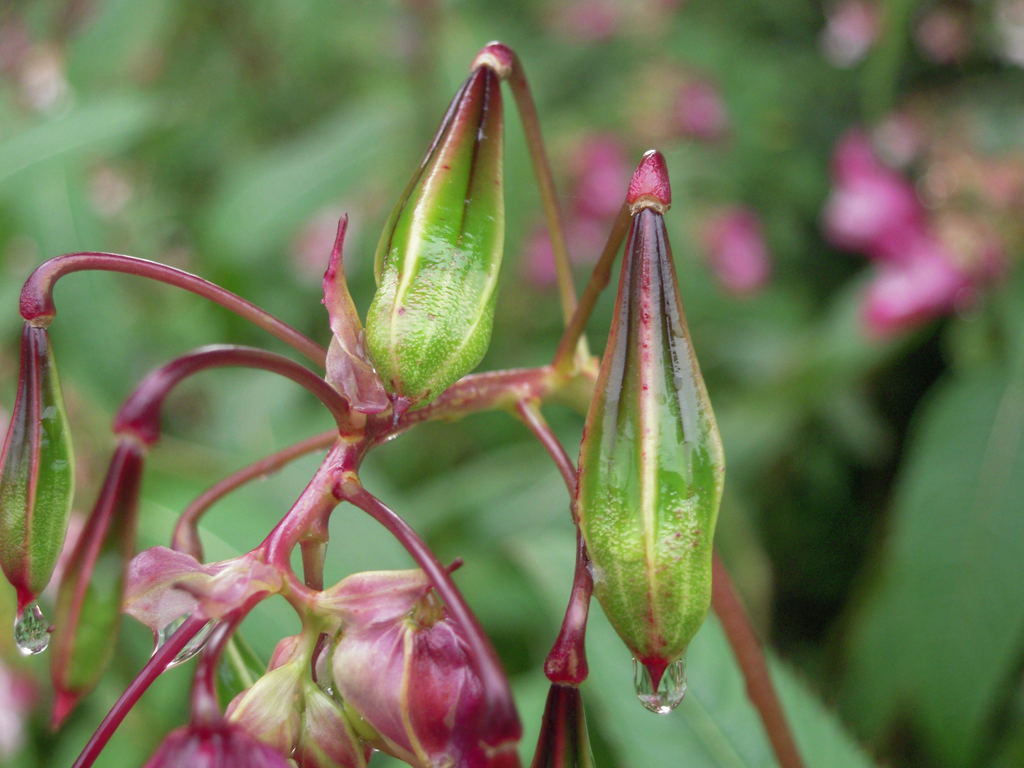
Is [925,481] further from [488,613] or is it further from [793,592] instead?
[488,613]

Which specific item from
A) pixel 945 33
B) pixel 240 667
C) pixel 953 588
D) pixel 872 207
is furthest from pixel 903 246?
pixel 240 667

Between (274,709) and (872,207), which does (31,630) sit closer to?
(274,709)

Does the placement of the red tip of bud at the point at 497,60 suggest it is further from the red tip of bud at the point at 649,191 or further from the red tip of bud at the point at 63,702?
the red tip of bud at the point at 63,702

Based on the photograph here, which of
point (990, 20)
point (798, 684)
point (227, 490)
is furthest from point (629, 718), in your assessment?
point (990, 20)

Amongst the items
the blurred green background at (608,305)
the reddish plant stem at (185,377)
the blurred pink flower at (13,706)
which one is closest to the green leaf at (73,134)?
the blurred green background at (608,305)

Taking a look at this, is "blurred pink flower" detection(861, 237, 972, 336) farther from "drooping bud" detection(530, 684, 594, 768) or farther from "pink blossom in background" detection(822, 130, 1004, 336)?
"drooping bud" detection(530, 684, 594, 768)

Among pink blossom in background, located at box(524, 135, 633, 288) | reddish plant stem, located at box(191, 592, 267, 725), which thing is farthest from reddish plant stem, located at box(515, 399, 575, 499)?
pink blossom in background, located at box(524, 135, 633, 288)
